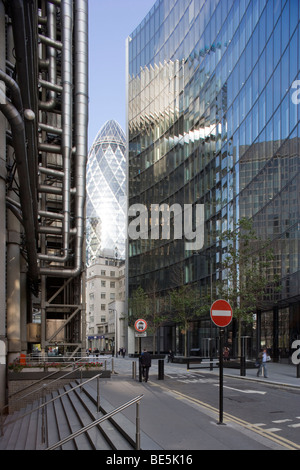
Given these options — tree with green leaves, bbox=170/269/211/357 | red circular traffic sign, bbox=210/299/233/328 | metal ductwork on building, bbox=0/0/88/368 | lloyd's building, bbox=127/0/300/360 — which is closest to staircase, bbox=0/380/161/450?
red circular traffic sign, bbox=210/299/233/328

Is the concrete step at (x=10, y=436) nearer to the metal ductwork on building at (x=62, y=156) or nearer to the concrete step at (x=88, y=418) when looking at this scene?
the concrete step at (x=88, y=418)

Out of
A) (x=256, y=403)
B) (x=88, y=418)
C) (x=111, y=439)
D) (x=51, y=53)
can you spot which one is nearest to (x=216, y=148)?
(x=51, y=53)

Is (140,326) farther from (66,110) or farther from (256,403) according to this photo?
(66,110)

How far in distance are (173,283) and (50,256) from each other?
31530 mm

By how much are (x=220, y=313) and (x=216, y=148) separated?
41958 millimetres

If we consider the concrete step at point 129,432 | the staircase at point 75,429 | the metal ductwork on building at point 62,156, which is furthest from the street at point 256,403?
the metal ductwork on building at point 62,156

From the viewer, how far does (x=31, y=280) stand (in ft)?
131

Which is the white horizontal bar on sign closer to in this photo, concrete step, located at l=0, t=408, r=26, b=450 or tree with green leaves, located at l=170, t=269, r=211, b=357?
concrete step, located at l=0, t=408, r=26, b=450

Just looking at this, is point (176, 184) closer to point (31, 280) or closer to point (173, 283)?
point (173, 283)

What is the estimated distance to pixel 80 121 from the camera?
3834 cm

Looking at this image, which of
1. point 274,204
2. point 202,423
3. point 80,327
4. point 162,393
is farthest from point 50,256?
point 202,423

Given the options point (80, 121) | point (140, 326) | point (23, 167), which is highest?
point (80, 121)

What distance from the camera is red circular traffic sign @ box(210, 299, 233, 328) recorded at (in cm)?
1201

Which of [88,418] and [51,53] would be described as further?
[51,53]
